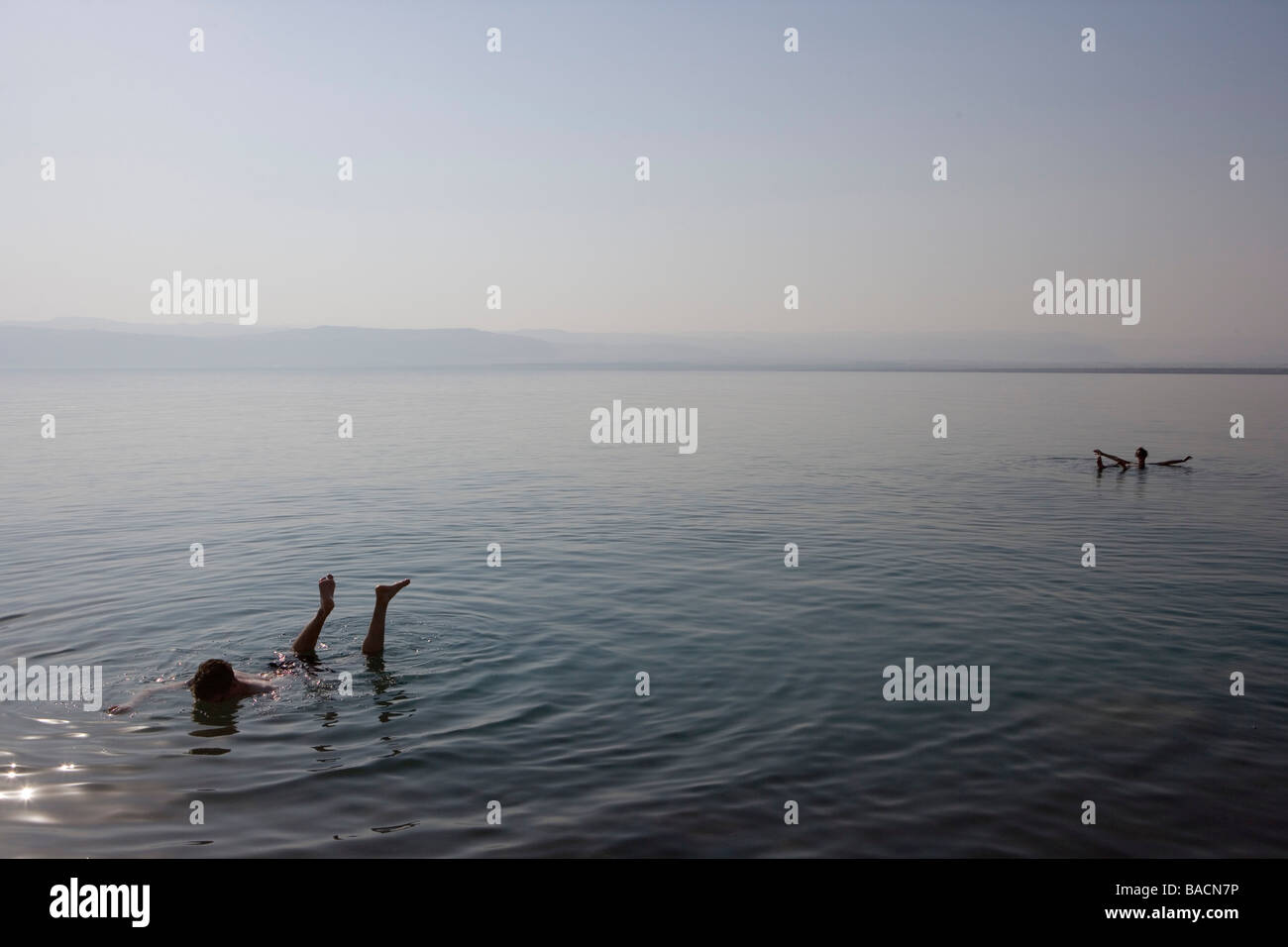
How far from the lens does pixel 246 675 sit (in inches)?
513

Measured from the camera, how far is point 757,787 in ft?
31.8

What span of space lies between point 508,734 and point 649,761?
6.05 feet

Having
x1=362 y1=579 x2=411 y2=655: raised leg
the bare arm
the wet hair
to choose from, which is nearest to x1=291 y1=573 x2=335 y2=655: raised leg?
x1=362 y1=579 x2=411 y2=655: raised leg

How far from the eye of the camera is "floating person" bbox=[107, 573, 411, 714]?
39.4 feet

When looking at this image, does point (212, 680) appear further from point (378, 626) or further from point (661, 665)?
point (661, 665)

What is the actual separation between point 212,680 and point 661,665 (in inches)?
235

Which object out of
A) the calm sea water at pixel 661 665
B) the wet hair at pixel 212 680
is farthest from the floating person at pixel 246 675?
the calm sea water at pixel 661 665

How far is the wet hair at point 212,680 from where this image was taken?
11969mm

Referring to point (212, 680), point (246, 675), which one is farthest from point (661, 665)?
point (212, 680)

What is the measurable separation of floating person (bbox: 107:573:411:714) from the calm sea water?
0.89ft

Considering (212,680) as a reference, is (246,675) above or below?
below

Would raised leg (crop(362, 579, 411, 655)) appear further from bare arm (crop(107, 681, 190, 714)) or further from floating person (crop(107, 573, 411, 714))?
bare arm (crop(107, 681, 190, 714))

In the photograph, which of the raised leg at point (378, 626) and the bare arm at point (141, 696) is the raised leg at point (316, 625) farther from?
the bare arm at point (141, 696)

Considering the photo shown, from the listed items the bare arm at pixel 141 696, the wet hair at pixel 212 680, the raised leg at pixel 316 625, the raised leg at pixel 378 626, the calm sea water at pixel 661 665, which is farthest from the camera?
the raised leg at pixel 378 626
